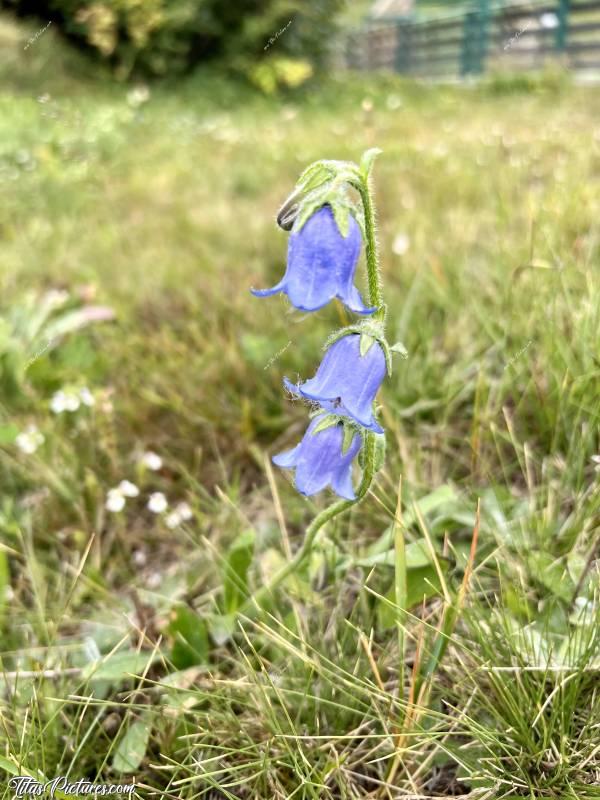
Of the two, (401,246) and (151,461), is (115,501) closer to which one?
(151,461)

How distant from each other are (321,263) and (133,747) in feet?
3.08

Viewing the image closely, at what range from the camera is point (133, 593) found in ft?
5.58

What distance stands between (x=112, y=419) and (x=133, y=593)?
703 millimetres

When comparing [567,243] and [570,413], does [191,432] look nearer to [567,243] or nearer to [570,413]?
[570,413]

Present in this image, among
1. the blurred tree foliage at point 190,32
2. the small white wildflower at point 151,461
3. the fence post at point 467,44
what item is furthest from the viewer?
the fence post at point 467,44

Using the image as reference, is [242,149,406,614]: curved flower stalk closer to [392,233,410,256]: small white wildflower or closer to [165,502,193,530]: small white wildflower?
[165,502,193,530]: small white wildflower

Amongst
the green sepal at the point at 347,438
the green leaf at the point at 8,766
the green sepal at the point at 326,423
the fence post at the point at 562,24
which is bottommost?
the fence post at the point at 562,24

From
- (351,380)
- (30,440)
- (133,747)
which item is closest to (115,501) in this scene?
(30,440)

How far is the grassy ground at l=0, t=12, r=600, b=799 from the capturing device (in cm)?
122

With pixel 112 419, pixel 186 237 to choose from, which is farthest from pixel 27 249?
pixel 112 419

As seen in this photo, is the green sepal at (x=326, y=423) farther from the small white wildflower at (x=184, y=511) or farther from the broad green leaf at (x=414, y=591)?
the small white wildflower at (x=184, y=511)

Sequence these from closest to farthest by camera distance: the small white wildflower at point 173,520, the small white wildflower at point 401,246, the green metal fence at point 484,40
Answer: the small white wildflower at point 173,520 < the small white wildflower at point 401,246 < the green metal fence at point 484,40

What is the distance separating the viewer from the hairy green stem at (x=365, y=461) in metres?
1.09

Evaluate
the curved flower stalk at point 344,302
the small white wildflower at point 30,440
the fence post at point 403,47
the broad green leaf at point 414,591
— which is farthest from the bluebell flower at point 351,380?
the fence post at point 403,47
